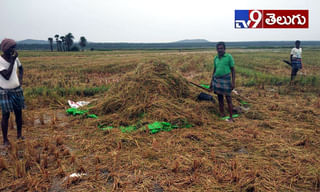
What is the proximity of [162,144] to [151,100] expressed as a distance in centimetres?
156

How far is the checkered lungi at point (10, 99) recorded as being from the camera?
359 centimetres

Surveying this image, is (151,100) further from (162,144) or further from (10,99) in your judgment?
(10,99)

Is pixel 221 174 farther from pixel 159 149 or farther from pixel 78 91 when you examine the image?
pixel 78 91

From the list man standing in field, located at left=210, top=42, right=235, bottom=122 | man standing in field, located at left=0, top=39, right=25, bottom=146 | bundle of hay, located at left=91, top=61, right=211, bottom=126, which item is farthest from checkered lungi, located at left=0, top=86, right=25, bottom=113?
man standing in field, located at left=210, top=42, right=235, bottom=122

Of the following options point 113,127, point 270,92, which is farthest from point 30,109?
point 270,92

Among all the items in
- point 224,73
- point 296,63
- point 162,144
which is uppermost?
point 296,63

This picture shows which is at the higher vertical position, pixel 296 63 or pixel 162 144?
pixel 296 63

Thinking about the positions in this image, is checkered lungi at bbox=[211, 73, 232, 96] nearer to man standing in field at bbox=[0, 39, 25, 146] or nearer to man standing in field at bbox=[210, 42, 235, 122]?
man standing in field at bbox=[210, 42, 235, 122]

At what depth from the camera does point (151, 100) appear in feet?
16.8

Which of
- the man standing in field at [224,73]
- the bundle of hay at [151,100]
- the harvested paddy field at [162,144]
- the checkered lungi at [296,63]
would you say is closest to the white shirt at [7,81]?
the harvested paddy field at [162,144]

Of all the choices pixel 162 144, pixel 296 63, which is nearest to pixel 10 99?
pixel 162 144

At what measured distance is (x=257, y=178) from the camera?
2711 millimetres

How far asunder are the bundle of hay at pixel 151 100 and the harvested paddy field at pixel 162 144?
23 millimetres

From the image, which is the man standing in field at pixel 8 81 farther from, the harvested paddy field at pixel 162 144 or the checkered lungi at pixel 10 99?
the harvested paddy field at pixel 162 144
